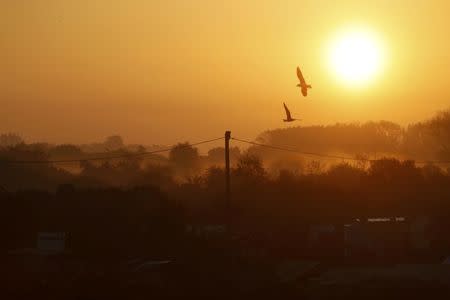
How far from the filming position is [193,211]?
183 ft

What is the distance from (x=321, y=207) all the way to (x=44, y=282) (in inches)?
1314

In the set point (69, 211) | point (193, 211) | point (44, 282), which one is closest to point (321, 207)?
point (193, 211)

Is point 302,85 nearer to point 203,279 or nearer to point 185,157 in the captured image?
point 203,279

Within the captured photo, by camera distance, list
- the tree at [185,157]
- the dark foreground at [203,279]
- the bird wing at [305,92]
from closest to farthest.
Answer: the dark foreground at [203,279] < the bird wing at [305,92] < the tree at [185,157]

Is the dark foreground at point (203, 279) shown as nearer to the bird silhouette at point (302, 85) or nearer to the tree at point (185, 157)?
the bird silhouette at point (302, 85)

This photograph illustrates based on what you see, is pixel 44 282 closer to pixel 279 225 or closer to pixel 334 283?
pixel 334 283

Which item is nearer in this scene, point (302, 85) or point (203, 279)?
point (203, 279)

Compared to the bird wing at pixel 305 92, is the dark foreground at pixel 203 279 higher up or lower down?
lower down

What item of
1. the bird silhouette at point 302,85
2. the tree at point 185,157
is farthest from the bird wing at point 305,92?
the tree at point 185,157

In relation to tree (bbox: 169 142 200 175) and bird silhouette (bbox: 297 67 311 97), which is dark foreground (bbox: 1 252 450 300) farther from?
tree (bbox: 169 142 200 175)

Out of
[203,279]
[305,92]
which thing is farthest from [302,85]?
[203,279]

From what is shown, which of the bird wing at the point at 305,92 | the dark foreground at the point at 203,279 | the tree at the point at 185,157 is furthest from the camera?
the tree at the point at 185,157

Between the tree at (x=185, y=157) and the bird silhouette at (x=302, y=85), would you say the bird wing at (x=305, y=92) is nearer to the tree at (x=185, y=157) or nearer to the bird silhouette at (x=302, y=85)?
the bird silhouette at (x=302, y=85)

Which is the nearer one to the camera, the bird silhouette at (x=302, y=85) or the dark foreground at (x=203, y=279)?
the dark foreground at (x=203, y=279)
